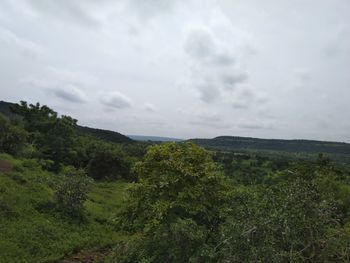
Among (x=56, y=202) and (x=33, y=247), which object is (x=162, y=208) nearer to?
(x=33, y=247)

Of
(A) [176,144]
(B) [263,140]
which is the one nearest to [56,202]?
(A) [176,144]

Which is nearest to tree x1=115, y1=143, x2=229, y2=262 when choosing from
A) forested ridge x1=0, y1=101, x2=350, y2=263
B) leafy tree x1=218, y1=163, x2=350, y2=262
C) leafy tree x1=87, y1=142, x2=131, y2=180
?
forested ridge x1=0, y1=101, x2=350, y2=263

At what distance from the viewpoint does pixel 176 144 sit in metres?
13.3

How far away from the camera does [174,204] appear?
11.7 meters

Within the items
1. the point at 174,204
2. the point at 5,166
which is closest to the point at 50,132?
the point at 5,166

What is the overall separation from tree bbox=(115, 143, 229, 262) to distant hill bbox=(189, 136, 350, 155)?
400 ft

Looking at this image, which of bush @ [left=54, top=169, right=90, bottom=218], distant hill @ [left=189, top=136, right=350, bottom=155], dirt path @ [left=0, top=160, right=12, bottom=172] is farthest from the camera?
distant hill @ [left=189, top=136, right=350, bottom=155]

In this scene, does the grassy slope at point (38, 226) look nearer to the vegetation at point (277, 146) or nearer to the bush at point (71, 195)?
the bush at point (71, 195)

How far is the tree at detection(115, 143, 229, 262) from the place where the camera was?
11.1 m

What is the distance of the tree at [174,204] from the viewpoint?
11.1 meters

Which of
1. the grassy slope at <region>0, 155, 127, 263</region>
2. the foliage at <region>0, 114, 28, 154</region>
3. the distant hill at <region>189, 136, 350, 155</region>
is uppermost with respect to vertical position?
the distant hill at <region>189, 136, 350, 155</region>

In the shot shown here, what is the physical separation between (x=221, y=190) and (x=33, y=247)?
8.26m

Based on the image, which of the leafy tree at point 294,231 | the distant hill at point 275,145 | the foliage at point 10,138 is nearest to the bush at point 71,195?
the leafy tree at point 294,231

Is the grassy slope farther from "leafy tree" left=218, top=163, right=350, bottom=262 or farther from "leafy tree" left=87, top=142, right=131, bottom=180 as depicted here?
"leafy tree" left=87, top=142, right=131, bottom=180
